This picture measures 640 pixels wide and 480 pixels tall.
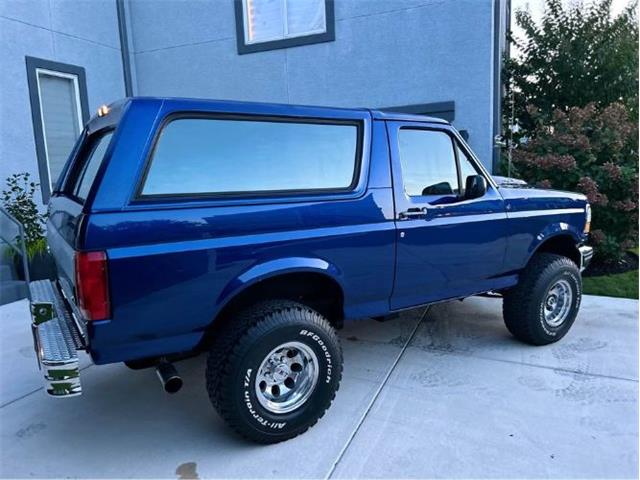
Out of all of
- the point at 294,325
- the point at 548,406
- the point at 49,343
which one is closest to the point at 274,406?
the point at 294,325

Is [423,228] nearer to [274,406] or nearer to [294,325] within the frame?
[294,325]

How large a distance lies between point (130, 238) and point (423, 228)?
1.97 meters

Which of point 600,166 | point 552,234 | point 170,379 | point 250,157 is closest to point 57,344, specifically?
point 170,379

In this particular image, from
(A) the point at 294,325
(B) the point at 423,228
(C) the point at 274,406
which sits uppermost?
(B) the point at 423,228

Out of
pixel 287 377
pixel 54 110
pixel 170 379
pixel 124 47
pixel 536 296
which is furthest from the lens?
pixel 124 47

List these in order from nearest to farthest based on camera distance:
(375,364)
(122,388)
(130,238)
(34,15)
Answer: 1. (130,238)
2. (122,388)
3. (375,364)
4. (34,15)

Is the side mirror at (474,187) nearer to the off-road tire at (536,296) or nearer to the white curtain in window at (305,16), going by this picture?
the off-road tire at (536,296)

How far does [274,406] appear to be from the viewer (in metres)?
3.01

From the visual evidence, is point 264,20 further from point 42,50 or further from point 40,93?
point 40,93

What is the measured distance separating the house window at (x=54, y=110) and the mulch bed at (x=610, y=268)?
7983 millimetres

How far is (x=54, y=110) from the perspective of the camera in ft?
25.9

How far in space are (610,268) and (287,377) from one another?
5762 mm

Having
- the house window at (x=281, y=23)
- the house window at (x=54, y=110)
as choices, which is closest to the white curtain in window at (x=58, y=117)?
the house window at (x=54, y=110)

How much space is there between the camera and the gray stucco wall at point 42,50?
6.98 meters
